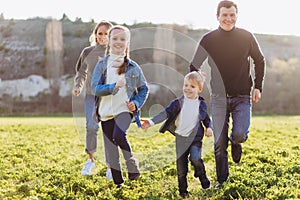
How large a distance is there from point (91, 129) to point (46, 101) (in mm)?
41120

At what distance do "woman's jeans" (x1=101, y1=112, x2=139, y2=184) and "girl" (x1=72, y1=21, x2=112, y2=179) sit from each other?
128 cm

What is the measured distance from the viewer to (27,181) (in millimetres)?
7984

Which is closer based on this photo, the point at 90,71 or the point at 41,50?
the point at 90,71

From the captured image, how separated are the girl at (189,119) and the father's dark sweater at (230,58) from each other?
20.3 inches

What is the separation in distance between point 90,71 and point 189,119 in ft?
8.16

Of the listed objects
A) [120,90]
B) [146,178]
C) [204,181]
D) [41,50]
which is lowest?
[146,178]

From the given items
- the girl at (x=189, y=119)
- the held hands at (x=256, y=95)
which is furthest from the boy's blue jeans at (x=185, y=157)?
the held hands at (x=256, y=95)

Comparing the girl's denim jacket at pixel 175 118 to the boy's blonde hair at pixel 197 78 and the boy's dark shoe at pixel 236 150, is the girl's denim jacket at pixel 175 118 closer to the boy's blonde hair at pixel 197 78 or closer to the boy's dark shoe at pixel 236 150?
the boy's blonde hair at pixel 197 78

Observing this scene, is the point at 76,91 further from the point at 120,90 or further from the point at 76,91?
the point at 120,90

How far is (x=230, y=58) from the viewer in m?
6.49

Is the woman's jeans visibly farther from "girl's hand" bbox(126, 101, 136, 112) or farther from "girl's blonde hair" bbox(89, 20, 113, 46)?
"girl's blonde hair" bbox(89, 20, 113, 46)

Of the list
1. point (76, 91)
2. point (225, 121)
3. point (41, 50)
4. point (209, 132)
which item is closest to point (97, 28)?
point (76, 91)

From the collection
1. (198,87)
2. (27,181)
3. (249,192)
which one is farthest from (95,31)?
(249,192)

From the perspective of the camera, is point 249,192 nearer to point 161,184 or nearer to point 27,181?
point 161,184
